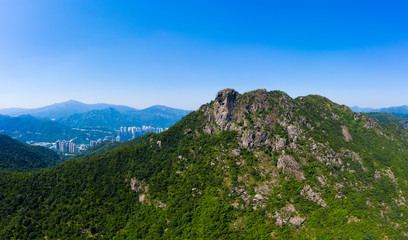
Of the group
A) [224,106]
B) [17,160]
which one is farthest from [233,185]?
[17,160]

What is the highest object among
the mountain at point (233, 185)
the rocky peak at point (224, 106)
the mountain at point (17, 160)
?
the rocky peak at point (224, 106)

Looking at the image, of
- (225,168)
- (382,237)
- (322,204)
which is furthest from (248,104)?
(382,237)

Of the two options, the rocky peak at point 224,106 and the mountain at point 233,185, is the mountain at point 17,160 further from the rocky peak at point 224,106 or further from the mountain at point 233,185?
the rocky peak at point 224,106

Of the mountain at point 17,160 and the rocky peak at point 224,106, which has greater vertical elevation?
the rocky peak at point 224,106

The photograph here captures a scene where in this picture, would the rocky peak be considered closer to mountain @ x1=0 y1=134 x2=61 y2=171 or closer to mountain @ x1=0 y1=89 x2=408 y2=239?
mountain @ x1=0 y1=89 x2=408 y2=239

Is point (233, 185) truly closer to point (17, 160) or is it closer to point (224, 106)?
point (224, 106)

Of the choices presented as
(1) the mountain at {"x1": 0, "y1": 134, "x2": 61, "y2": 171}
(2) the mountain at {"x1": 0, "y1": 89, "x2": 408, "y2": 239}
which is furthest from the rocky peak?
(1) the mountain at {"x1": 0, "y1": 134, "x2": 61, "y2": 171}

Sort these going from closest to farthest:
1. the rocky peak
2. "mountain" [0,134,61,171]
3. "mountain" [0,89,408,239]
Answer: "mountain" [0,89,408,239] < the rocky peak < "mountain" [0,134,61,171]

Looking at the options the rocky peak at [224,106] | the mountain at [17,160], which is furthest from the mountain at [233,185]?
the mountain at [17,160]
